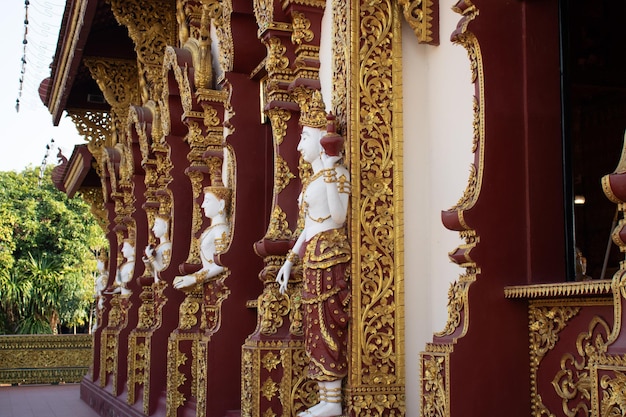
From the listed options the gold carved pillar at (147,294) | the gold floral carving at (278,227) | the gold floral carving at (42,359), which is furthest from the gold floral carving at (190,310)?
the gold floral carving at (42,359)

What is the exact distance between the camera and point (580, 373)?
131 inches

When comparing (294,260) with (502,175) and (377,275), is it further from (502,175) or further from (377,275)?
(502,175)

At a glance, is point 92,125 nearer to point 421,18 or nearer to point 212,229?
point 212,229

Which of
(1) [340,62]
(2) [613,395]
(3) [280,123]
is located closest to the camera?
(2) [613,395]

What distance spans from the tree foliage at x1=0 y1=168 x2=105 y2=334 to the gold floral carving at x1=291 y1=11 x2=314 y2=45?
21.9 m

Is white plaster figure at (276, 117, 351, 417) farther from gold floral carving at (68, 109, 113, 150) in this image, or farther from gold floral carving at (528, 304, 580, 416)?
gold floral carving at (68, 109, 113, 150)

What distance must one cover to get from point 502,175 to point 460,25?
0.61 metres

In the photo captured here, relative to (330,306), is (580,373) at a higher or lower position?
lower

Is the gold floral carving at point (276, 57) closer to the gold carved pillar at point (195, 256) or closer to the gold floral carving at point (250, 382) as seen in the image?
the gold floral carving at point (250, 382)

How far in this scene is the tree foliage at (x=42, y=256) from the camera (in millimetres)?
25875

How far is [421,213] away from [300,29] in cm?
133

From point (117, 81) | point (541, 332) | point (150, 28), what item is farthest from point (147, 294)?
point (541, 332)

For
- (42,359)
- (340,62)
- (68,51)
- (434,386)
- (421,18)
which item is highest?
(68,51)

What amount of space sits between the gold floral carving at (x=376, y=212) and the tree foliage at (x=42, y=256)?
22.6 meters
